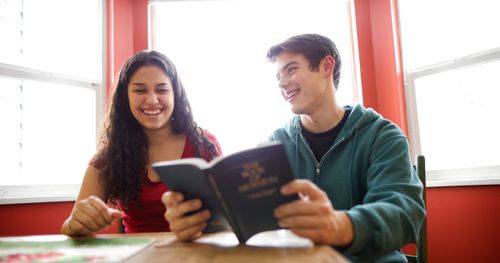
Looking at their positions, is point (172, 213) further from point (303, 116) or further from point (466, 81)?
point (466, 81)

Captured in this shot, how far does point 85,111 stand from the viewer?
104 inches

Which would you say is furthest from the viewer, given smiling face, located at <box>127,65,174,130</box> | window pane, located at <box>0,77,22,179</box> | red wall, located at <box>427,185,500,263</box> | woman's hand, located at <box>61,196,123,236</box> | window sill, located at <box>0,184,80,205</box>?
window pane, located at <box>0,77,22,179</box>

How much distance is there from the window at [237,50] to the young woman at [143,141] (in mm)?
1309

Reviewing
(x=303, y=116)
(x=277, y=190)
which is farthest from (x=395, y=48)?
(x=277, y=190)

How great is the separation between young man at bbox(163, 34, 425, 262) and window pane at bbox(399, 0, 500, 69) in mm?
1393

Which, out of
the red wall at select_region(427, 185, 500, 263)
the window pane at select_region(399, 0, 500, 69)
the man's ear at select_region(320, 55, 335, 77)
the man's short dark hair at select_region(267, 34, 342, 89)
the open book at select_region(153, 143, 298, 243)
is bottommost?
the red wall at select_region(427, 185, 500, 263)

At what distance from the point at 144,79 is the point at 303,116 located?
74 centimetres

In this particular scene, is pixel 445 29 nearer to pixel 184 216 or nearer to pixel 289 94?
pixel 289 94

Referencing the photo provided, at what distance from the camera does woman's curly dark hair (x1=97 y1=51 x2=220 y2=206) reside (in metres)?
1.40

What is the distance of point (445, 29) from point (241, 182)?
2.51 m

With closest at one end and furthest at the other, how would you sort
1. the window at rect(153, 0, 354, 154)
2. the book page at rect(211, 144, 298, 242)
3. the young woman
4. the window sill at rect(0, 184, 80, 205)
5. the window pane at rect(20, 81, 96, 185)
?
the book page at rect(211, 144, 298, 242)
the young woman
the window sill at rect(0, 184, 80, 205)
the window pane at rect(20, 81, 96, 185)
the window at rect(153, 0, 354, 154)

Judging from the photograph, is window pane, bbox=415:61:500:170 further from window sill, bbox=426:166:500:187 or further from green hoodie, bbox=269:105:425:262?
green hoodie, bbox=269:105:425:262

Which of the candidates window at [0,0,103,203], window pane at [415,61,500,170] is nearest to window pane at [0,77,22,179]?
window at [0,0,103,203]

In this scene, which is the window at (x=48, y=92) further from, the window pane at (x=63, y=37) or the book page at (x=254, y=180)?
the book page at (x=254, y=180)
